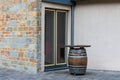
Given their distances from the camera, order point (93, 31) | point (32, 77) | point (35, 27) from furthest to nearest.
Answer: point (93, 31), point (35, 27), point (32, 77)

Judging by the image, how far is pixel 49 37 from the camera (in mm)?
11438

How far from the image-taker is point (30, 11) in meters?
10.9

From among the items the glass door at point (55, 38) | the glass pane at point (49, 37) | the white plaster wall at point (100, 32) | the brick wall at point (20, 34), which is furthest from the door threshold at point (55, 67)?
the white plaster wall at point (100, 32)

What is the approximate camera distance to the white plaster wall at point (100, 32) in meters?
11.0

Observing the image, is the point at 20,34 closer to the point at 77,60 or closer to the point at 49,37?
the point at 49,37

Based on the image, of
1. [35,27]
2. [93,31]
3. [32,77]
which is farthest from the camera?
[93,31]

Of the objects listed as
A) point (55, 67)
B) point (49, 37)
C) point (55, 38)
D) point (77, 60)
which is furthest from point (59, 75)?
point (55, 38)

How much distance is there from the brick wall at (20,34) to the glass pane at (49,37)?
0.60 metres

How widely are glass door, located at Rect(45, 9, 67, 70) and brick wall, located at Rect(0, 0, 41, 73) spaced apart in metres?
0.67

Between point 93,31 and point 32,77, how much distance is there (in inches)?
126

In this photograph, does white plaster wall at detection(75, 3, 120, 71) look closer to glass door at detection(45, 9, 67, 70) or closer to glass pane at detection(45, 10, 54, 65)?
glass door at detection(45, 9, 67, 70)

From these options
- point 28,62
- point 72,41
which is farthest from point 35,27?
point 72,41

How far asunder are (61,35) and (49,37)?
710mm

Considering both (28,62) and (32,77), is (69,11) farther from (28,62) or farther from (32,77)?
(32,77)
